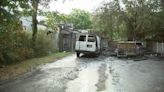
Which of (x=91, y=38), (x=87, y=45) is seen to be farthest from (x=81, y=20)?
(x=87, y=45)

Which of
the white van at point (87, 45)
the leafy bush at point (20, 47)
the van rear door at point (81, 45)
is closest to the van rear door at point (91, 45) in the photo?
the white van at point (87, 45)

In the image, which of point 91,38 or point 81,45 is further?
point 91,38

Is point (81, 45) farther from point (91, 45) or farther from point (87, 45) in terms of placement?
point (91, 45)

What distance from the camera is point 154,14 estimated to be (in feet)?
156

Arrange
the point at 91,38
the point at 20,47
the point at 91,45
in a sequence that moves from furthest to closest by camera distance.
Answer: the point at 91,38 < the point at 91,45 < the point at 20,47

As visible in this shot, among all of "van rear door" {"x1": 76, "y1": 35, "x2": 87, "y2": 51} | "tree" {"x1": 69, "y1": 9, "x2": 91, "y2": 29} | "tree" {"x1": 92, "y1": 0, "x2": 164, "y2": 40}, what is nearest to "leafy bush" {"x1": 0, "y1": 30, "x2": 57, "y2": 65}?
"van rear door" {"x1": 76, "y1": 35, "x2": 87, "y2": 51}

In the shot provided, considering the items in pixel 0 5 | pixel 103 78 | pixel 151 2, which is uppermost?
pixel 151 2

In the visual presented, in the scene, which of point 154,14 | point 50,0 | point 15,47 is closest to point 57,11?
point 50,0

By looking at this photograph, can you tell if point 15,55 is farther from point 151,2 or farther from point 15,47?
point 151,2

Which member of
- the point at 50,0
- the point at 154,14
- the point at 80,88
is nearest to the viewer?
the point at 80,88

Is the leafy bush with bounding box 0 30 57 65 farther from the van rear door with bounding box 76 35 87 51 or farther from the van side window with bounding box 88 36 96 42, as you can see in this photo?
the van side window with bounding box 88 36 96 42

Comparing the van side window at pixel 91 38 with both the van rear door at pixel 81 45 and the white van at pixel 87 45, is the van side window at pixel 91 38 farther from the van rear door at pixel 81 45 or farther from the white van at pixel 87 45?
the van rear door at pixel 81 45

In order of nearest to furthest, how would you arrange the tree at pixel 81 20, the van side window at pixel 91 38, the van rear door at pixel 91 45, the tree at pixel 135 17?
the van rear door at pixel 91 45 < the van side window at pixel 91 38 < the tree at pixel 135 17 < the tree at pixel 81 20

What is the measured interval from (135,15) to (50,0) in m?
25.8
